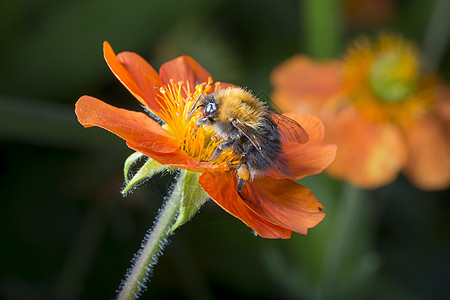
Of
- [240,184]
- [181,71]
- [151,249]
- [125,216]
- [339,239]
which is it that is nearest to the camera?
[151,249]

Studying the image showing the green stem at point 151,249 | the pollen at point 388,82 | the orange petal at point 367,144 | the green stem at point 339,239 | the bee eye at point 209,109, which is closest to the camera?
the green stem at point 151,249

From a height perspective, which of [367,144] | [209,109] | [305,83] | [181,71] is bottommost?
[209,109]

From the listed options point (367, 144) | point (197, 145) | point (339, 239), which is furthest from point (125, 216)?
point (197, 145)

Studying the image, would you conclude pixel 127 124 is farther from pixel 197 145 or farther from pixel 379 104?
pixel 379 104

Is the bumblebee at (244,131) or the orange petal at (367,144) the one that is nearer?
the bumblebee at (244,131)

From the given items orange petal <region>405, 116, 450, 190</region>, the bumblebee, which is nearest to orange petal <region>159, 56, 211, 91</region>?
the bumblebee

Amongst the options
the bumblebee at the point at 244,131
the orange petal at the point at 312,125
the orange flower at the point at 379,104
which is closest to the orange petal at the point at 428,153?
the orange flower at the point at 379,104

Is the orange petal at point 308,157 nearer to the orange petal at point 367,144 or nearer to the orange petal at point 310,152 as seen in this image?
the orange petal at point 310,152
